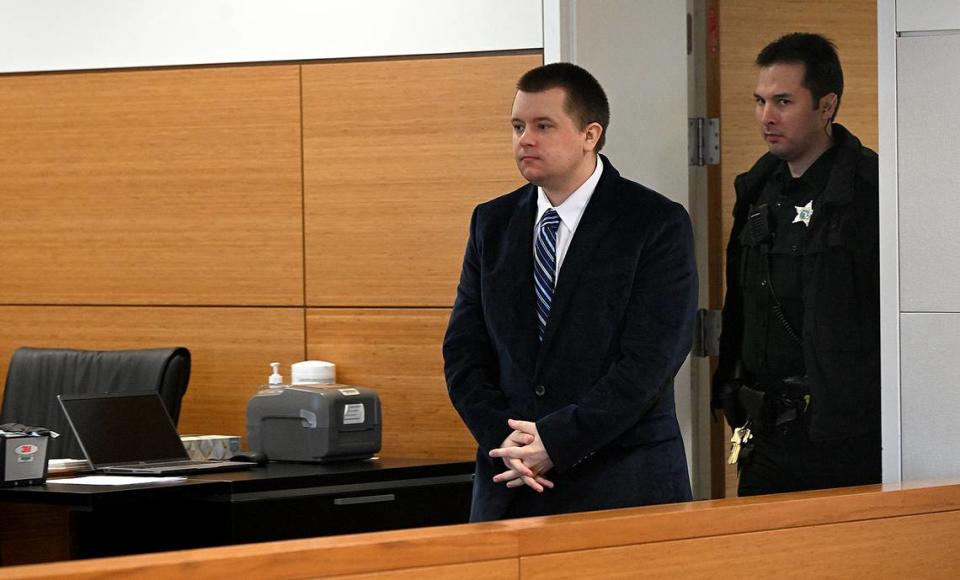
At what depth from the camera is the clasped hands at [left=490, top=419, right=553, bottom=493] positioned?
9.18ft

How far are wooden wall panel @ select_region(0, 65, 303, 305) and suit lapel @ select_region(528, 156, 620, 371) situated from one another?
1.66 meters

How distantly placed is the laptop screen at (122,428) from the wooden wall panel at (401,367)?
26.4 inches

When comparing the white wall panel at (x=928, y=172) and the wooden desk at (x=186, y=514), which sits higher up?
the white wall panel at (x=928, y=172)

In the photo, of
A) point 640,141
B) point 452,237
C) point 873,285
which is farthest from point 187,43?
point 873,285

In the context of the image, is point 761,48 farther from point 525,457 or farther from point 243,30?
point 525,457

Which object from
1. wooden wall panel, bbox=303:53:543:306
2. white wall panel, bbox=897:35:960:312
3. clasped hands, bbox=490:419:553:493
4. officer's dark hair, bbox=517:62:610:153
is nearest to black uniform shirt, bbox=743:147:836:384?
white wall panel, bbox=897:35:960:312

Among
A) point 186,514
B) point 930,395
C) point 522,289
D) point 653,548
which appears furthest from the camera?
point 186,514

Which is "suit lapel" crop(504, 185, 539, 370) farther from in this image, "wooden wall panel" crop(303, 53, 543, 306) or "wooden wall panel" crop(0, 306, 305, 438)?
"wooden wall panel" crop(0, 306, 305, 438)

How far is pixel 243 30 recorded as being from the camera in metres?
4.43

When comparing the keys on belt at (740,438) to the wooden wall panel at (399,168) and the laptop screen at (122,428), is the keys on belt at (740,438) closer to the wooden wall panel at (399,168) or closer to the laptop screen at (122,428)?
the wooden wall panel at (399,168)

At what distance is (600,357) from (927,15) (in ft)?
3.70

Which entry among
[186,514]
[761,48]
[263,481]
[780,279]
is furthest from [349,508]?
[761,48]

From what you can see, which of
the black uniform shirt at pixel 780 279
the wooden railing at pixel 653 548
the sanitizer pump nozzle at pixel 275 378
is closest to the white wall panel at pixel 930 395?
the wooden railing at pixel 653 548

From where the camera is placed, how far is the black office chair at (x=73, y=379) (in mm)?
4211
